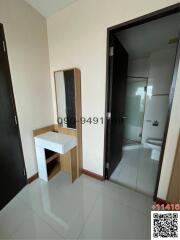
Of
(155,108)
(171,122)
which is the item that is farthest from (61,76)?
(155,108)

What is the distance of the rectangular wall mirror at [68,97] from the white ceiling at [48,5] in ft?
2.84

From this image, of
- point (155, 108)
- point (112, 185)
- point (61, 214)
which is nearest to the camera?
point (61, 214)

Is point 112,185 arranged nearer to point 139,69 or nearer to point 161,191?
point 161,191

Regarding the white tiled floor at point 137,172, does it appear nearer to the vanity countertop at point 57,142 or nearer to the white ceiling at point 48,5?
the vanity countertop at point 57,142

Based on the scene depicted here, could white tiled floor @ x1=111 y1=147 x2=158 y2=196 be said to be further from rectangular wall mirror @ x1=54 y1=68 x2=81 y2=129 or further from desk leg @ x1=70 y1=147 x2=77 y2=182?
rectangular wall mirror @ x1=54 y1=68 x2=81 y2=129

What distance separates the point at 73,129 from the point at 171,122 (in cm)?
132

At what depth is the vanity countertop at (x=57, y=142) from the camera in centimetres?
159

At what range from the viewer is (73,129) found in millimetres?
1853

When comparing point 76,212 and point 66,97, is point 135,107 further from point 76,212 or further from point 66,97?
point 76,212

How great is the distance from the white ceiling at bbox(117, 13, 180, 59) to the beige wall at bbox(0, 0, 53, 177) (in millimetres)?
1304

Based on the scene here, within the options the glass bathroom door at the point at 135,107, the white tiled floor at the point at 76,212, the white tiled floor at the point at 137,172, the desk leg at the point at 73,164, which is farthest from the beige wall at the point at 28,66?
the glass bathroom door at the point at 135,107

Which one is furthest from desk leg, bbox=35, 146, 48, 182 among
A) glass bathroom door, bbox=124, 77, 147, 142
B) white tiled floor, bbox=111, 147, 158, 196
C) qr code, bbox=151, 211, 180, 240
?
glass bathroom door, bbox=124, 77, 147, 142

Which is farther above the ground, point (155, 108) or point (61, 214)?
point (155, 108)

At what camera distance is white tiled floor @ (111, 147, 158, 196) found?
5.95 feet
